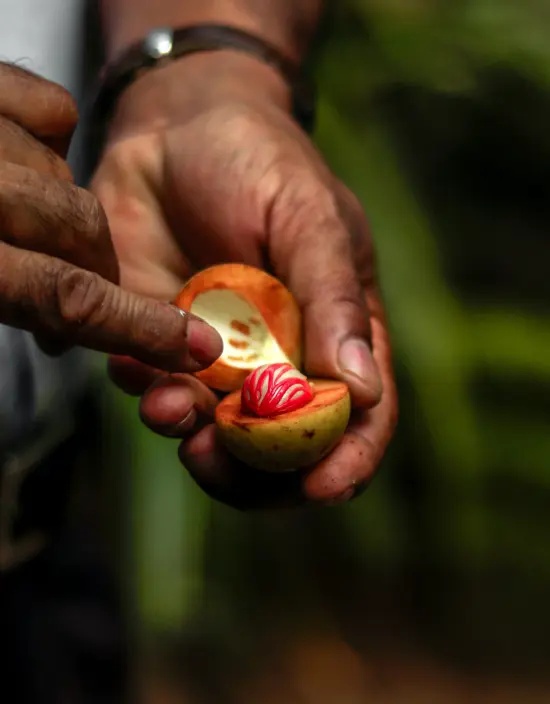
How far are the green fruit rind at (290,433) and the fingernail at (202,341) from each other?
A: 0.05m

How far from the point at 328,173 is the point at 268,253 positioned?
0.11 metres

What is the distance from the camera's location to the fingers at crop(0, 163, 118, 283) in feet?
1.29

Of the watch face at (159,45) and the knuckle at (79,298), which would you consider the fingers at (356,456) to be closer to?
the knuckle at (79,298)

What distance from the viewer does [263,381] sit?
18.5 inches

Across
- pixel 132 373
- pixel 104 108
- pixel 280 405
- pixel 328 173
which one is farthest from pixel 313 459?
pixel 104 108

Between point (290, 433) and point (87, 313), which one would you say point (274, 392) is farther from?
point (87, 313)

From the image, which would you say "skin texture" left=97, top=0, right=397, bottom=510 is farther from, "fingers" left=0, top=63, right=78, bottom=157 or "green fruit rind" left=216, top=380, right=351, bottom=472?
"fingers" left=0, top=63, right=78, bottom=157

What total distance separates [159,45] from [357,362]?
0.45 meters

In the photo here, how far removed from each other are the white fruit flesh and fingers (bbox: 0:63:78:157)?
167 millimetres

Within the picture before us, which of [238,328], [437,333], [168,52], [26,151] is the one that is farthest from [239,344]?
[437,333]

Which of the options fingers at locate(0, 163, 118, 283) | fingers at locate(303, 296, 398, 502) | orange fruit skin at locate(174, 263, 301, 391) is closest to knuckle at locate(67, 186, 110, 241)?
fingers at locate(0, 163, 118, 283)

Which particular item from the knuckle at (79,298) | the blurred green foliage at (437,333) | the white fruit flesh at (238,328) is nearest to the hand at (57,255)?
the knuckle at (79,298)

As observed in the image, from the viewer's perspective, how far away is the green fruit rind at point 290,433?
1.46 ft

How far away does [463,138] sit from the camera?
95 centimetres
